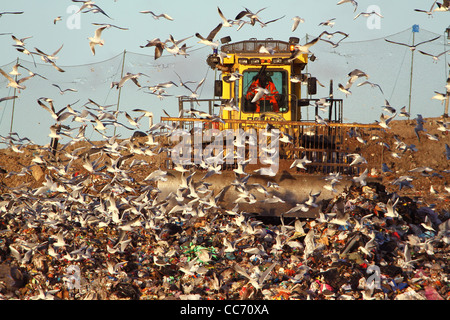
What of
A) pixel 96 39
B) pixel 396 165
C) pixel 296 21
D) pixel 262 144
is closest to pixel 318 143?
pixel 262 144

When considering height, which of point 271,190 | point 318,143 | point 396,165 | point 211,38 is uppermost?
point 211,38

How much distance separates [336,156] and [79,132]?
4731 mm

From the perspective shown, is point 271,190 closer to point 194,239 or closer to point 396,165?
point 194,239

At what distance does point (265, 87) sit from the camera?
1059 cm

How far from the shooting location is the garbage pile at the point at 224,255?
668 cm

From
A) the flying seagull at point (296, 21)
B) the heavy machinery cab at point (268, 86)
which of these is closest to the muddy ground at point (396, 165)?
the heavy machinery cab at point (268, 86)

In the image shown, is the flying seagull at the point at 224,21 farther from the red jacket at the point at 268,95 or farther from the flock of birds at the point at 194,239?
the red jacket at the point at 268,95

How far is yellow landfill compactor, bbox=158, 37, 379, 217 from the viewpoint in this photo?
8.88 meters

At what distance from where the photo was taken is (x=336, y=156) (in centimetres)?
975

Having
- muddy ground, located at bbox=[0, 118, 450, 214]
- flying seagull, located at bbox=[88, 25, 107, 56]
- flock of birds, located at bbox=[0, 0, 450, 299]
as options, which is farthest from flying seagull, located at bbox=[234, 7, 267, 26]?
muddy ground, located at bbox=[0, 118, 450, 214]

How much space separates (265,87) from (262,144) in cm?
152

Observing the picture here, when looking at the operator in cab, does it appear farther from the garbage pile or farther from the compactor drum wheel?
the garbage pile

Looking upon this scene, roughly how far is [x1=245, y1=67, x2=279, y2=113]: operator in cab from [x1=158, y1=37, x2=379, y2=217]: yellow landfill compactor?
0.02m
